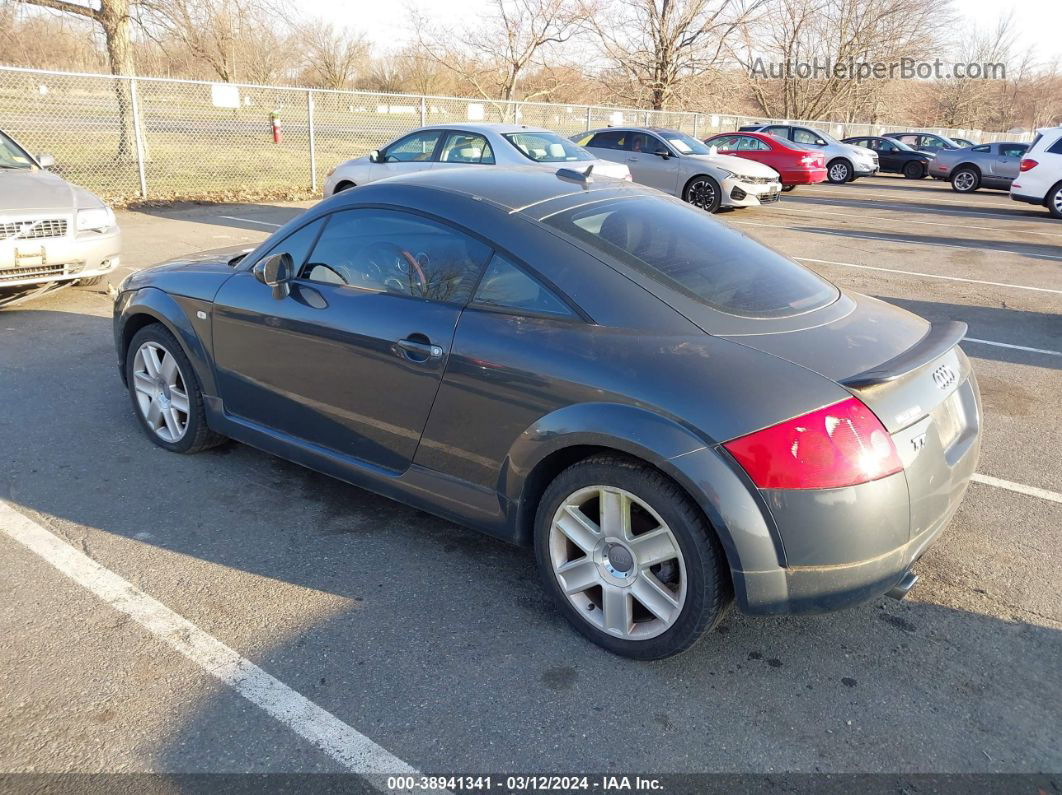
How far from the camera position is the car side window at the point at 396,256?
3.19m

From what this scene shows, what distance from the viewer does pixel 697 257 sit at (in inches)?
128

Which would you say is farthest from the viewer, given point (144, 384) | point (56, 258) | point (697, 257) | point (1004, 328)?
point (1004, 328)

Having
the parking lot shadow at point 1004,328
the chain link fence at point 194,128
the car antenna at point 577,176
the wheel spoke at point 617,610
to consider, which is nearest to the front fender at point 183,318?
the car antenna at point 577,176

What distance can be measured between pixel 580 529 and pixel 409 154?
10070 millimetres

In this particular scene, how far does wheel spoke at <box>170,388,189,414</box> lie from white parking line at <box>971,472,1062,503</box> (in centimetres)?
403

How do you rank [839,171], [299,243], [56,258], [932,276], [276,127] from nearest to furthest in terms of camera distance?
[299,243] → [56,258] → [932,276] → [276,127] → [839,171]

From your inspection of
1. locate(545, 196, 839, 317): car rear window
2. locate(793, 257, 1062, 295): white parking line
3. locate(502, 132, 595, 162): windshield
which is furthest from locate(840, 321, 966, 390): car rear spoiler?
locate(502, 132, 595, 162): windshield

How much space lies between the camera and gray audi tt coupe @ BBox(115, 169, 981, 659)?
245 cm

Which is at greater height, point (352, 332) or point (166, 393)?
point (352, 332)

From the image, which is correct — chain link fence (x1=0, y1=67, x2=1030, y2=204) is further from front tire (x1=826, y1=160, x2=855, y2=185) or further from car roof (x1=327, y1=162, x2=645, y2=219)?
car roof (x1=327, y1=162, x2=645, y2=219)

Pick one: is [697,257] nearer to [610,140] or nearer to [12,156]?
[12,156]

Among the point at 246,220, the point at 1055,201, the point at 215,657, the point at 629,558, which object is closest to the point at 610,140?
the point at 246,220

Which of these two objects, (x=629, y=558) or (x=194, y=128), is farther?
(x=194, y=128)

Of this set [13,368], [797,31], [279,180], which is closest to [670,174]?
[279,180]
